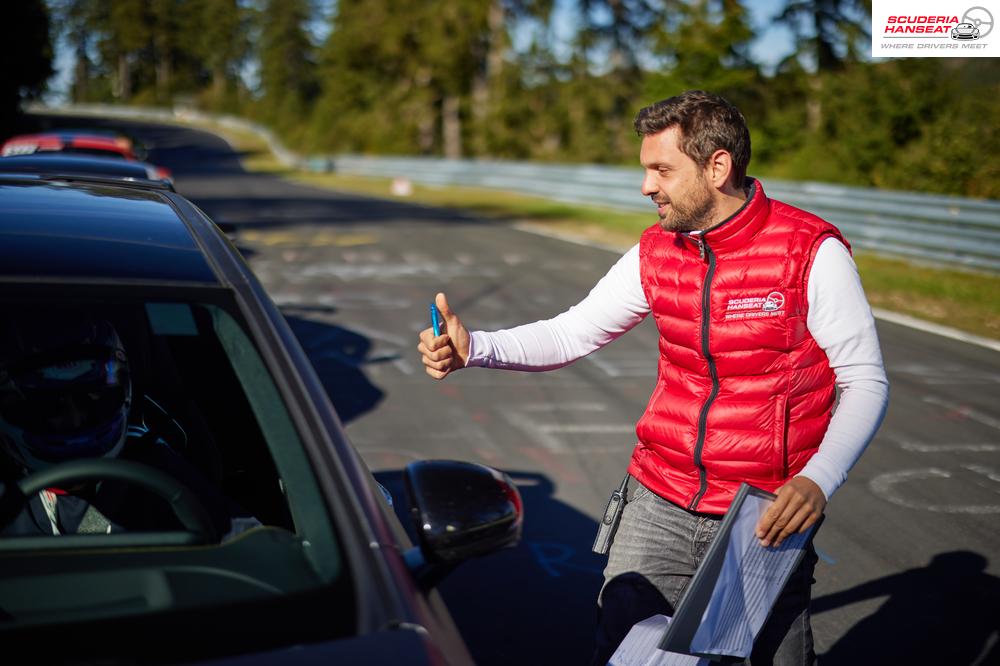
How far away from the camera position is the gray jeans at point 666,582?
111 inches

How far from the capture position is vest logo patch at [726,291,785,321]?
2.75 meters

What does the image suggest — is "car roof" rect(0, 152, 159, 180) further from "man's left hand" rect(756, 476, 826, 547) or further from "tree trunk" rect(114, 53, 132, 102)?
"tree trunk" rect(114, 53, 132, 102)

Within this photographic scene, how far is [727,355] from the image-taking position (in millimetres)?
2822

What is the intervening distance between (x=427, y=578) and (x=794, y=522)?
3.08 ft

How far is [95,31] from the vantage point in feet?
481

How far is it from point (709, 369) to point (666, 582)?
56 cm

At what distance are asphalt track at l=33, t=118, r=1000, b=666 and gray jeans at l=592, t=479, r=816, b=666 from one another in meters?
1.31

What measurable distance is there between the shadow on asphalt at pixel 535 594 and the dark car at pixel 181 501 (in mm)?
1502

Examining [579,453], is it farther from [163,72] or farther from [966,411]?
[163,72]

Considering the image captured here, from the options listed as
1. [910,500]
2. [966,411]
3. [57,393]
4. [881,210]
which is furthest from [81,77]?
[57,393]

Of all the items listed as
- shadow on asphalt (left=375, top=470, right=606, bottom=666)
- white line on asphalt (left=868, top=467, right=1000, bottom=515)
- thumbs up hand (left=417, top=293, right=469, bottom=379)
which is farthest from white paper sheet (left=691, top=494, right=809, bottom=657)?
white line on asphalt (left=868, top=467, right=1000, bottom=515)

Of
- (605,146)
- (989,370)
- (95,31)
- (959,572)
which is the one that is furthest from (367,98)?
(95,31)

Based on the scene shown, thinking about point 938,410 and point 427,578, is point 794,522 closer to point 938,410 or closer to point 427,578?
point 427,578

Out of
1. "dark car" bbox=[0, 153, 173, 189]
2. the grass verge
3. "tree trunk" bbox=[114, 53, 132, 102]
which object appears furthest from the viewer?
"tree trunk" bbox=[114, 53, 132, 102]
